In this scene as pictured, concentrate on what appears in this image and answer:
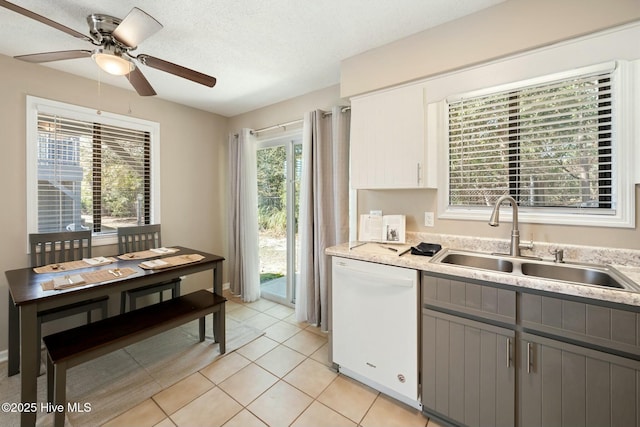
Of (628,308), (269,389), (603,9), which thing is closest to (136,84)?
(269,389)

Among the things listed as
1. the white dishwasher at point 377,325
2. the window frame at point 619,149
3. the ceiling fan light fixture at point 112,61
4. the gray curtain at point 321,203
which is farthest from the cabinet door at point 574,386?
the ceiling fan light fixture at point 112,61

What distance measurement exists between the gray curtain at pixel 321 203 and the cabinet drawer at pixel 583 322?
154 centimetres

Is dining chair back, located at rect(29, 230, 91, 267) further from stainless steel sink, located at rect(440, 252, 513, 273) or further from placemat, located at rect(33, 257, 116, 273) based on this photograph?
stainless steel sink, located at rect(440, 252, 513, 273)

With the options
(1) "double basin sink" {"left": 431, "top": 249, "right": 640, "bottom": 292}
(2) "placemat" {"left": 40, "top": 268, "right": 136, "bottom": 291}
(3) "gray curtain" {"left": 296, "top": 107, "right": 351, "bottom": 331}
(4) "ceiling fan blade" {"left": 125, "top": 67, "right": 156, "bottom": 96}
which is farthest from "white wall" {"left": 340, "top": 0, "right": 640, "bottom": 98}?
(2) "placemat" {"left": 40, "top": 268, "right": 136, "bottom": 291}

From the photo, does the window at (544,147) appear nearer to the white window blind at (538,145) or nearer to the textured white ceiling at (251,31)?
the white window blind at (538,145)

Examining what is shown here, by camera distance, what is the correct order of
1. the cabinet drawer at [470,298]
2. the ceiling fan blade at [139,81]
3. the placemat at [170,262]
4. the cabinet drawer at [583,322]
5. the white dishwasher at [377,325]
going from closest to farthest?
the cabinet drawer at [583,322] → the cabinet drawer at [470,298] → the white dishwasher at [377,325] → the ceiling fan blade at [139,81] → the placemat at [170,262]

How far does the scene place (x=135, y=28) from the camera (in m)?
1.48

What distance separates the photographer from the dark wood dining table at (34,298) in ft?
4.76

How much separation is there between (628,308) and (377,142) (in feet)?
5.36

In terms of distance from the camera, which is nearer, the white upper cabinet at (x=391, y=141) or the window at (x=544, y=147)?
the window at (x=544, y=147)

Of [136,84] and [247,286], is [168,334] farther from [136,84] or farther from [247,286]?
[136,84]

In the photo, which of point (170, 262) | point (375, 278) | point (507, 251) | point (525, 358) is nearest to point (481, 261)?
point (507, 251)

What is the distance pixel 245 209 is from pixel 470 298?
274cm

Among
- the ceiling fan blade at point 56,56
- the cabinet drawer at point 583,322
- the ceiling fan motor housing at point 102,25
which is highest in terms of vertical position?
the ceiling fan motor housing at point 102,25
